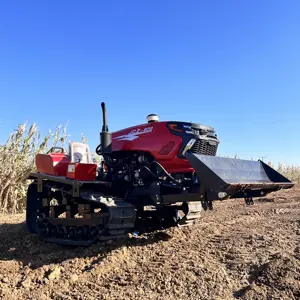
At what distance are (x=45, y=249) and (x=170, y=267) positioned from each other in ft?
8.99

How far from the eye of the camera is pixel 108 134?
638cm

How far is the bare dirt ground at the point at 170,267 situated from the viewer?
388 cm

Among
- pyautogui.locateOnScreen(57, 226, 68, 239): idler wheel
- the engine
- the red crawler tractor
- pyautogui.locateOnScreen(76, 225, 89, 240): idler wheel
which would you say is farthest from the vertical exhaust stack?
pyautogui.locateOnScreen(57, 226, 68, 239): idler wheel

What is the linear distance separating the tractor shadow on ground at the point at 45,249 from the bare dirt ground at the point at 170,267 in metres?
0.02

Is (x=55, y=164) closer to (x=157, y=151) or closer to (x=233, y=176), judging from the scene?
(x=157, y=151)

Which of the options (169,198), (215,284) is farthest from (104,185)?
(215,284)

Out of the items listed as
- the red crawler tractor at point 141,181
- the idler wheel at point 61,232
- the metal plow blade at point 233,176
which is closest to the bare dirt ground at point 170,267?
the idler wheel at point 61,232

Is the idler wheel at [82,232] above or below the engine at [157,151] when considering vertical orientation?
below

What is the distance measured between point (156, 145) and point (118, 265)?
7.00 ft

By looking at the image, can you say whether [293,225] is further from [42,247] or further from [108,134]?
[42,247]

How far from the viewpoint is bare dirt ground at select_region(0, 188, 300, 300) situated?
3.88 metres

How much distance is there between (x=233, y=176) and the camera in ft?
18.1

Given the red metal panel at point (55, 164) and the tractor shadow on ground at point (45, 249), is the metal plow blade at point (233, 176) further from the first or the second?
the red metal panel at point (55, 164)

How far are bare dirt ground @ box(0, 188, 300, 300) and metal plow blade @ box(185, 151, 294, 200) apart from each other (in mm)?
777
